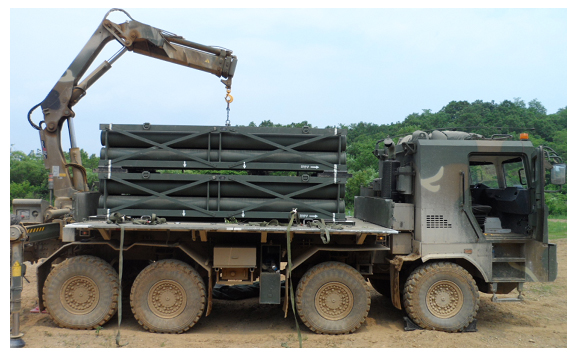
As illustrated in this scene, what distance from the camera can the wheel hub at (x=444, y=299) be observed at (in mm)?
6727

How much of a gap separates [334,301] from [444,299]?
1.67m

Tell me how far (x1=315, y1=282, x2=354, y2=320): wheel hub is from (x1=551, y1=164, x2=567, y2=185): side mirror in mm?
3321

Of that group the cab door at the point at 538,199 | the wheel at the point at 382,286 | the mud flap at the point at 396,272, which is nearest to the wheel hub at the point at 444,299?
the mud flap at the point at 396,272

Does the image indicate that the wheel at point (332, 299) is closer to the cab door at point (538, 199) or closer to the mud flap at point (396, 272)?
the mud flap at point (396, 272)

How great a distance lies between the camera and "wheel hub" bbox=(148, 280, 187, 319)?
660cm

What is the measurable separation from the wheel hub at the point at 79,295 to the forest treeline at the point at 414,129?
488 inches

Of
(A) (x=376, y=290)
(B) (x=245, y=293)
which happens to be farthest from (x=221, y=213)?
(A) (x=376, y=290)

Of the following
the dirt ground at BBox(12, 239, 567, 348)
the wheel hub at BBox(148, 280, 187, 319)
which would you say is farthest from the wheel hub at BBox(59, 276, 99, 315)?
the wheel hub at BBox(148, 280, 187, 319)

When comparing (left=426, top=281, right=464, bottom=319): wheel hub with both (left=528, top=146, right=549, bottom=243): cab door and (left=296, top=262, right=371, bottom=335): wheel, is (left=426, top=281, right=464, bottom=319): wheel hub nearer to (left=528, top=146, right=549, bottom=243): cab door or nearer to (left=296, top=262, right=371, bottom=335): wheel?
(left=296, top=262, right=371, bottom=335): wheel

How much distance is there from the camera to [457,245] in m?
6.75

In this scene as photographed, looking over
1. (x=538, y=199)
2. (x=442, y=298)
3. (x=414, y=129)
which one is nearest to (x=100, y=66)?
(x=442, y=298)

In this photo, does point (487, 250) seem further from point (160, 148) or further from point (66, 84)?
point (66, 84)

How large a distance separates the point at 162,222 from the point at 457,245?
4389 millimetres

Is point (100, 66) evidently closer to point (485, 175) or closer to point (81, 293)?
point (81, 293)
